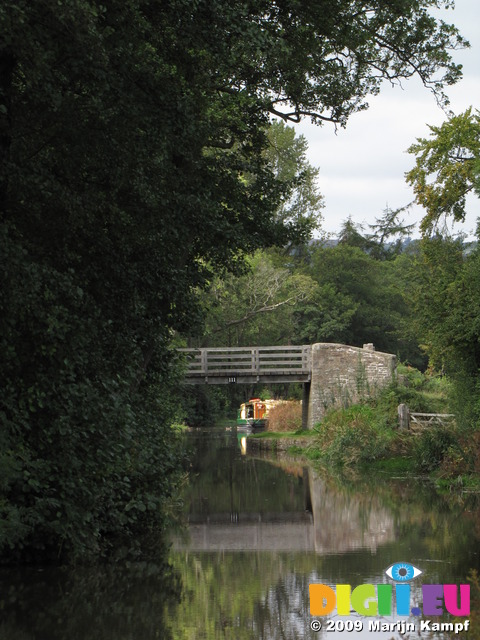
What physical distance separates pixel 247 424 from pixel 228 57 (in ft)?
129

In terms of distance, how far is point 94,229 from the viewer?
11094 millimetres

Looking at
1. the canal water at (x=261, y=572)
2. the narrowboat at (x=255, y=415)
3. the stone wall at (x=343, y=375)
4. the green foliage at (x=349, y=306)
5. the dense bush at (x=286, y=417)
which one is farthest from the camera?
the green foliage at (x=349, y=306)

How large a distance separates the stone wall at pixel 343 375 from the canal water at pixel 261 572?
487 inches

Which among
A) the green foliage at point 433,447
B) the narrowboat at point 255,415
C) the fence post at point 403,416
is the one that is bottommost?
the green foliage at point 433,447

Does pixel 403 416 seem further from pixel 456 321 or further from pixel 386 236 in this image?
pixel 386 236

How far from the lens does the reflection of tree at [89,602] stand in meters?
9.09

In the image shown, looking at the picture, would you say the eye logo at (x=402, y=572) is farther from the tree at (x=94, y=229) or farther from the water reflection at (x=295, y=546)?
the tree at (x=94, y=229)

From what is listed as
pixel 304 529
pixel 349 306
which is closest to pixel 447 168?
pixel 304 529

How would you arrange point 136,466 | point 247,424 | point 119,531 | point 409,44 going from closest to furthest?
point 136,466 → point 119,531 → point 409,44 → point 247,424

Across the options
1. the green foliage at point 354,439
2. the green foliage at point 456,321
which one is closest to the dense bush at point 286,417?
the green foliage at point 354,439

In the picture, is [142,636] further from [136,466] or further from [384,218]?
[384,218]

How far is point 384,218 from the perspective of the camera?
3248 inches

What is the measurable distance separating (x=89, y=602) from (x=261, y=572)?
2705mm

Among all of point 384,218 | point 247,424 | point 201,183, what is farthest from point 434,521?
point 384,218
